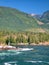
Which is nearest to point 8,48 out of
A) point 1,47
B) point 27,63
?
point 1,47

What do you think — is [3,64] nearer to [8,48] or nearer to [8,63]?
[8,63]

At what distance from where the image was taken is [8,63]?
331ft

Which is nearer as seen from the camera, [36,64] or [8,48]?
[36,64]

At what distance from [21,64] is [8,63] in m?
5.26

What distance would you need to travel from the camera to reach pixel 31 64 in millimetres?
99750

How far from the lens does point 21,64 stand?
325 feet

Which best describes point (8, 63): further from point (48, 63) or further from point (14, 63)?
point (48, 63)

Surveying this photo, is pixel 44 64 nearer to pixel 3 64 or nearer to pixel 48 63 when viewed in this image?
pixel 48 63

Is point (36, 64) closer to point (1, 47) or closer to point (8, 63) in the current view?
point (8, 63)

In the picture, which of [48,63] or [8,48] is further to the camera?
[8,48]

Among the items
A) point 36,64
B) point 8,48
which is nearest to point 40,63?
point 36,64

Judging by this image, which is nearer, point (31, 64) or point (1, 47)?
point (31, 64)

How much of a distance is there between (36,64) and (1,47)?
231 feet

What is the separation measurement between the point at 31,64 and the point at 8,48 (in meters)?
66.5
